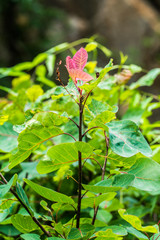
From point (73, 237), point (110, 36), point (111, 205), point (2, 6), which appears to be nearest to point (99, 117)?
point (73, 237)

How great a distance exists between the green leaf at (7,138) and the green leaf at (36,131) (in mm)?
151

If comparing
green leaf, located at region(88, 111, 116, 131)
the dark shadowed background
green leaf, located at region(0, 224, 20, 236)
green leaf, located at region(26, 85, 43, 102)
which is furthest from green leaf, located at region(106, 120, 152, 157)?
the dark shadowed background

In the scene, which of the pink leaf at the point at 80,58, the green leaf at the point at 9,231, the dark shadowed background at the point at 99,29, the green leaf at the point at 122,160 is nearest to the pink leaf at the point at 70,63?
the pink leaf at the point at 80,58

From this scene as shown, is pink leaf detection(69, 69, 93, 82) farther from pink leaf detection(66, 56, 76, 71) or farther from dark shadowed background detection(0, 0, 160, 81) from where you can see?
dark shadowed background detection(0, 0, 160, 81)

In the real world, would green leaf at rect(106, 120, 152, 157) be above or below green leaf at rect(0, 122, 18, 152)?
above

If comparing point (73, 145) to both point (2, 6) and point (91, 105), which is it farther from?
point (2, 6)

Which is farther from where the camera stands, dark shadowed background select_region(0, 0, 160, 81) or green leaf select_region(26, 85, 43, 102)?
dark shadowed background select_region(0, 0, 160, 81)

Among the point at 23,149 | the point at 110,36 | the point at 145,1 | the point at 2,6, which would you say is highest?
the point at 145,1

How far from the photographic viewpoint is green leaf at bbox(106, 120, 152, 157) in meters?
0.29

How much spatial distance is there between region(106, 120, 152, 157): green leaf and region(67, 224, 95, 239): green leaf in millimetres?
110

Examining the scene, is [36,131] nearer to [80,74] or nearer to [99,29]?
[80,74]

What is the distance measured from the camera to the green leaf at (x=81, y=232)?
30 cm

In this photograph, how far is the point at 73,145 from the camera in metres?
0.31

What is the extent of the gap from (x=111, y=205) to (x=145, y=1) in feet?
20.0
